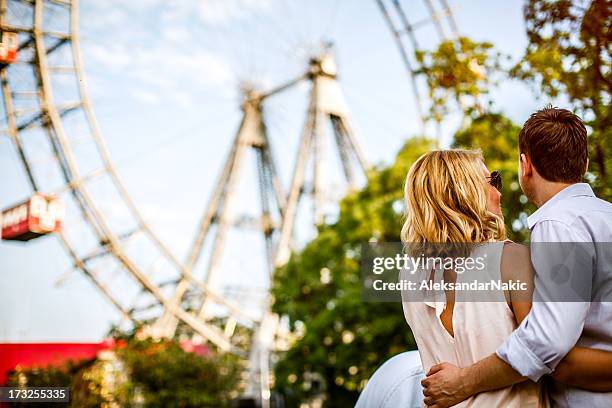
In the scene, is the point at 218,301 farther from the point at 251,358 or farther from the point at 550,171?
the point at 550,171

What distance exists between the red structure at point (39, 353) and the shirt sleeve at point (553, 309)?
4931mm

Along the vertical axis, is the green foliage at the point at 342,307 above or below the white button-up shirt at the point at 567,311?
above

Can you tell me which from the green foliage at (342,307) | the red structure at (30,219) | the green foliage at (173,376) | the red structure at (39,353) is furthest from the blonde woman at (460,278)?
the green foliage at (342,307)

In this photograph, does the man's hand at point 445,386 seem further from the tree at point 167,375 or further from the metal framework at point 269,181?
the metal framework at point 269,181

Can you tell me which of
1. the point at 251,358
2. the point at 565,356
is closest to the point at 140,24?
the point at 251,358

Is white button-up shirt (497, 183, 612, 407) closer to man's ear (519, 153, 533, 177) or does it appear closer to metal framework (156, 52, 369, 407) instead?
man's ear (519, 153, 533, 177)

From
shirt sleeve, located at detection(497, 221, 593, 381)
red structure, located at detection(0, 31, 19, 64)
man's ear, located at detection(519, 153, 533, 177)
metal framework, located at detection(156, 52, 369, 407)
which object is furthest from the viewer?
metal framework, located at detection(156, 52, 369, 407)

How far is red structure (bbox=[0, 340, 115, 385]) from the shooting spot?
6.37 meters

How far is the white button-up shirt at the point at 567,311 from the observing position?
5.83ft

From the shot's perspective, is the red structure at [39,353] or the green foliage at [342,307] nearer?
the red structure at [39,353]

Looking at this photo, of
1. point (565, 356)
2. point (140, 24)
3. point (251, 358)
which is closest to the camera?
point (565, 356)

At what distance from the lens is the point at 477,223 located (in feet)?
6.53

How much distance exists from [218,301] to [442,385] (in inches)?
790

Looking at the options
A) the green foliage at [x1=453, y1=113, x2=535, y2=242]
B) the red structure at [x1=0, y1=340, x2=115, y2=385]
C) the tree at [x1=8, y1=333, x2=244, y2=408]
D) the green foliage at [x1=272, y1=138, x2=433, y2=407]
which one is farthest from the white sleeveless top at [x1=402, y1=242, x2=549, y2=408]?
the green foliage at [x1=272, y1=138, x2=433, y2=407]
